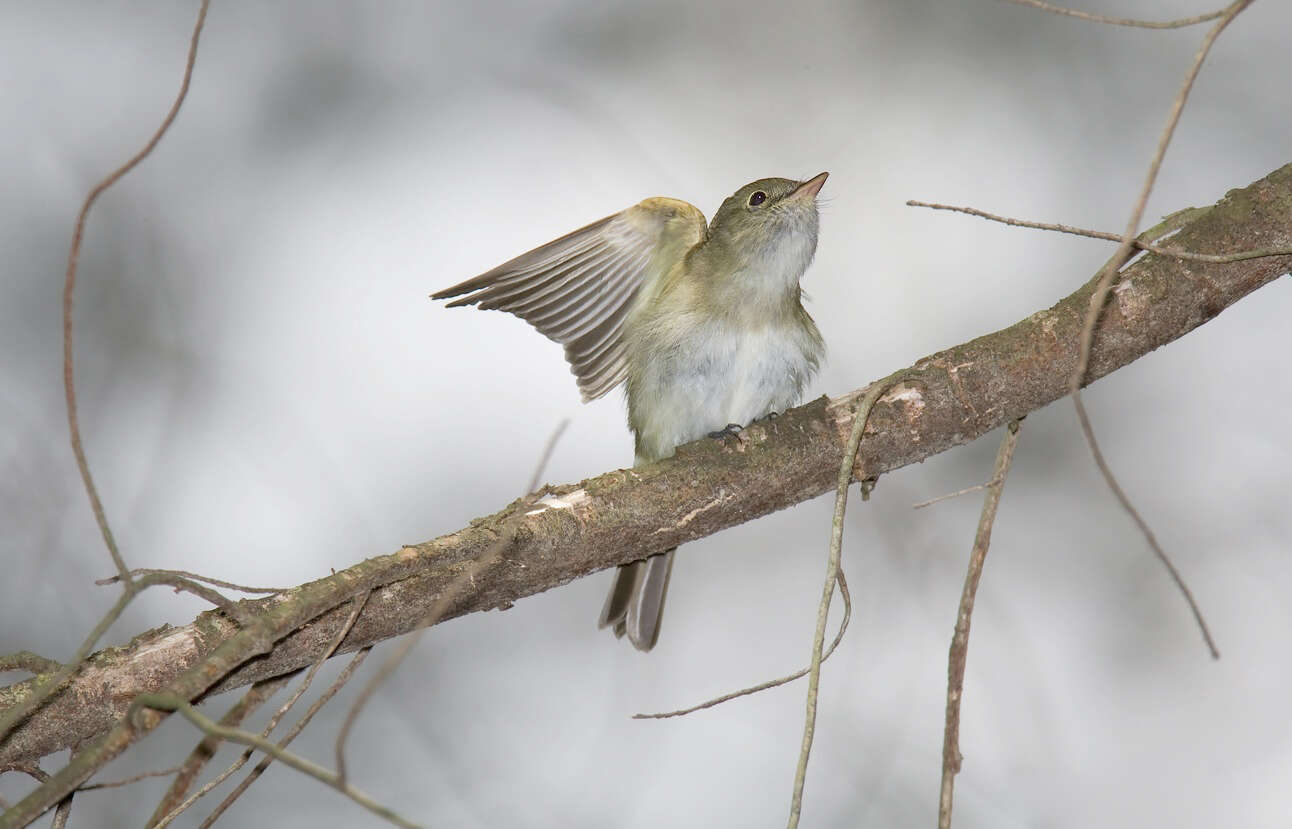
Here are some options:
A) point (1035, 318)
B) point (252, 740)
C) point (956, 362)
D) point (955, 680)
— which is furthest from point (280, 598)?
point (1035, 318)

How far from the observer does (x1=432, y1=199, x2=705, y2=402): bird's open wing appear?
3654 millimetres

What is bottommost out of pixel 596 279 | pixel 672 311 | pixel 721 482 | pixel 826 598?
pixel 826 598

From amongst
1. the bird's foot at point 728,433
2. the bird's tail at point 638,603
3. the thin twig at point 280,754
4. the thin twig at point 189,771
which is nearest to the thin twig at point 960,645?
the bird's foot at point 728,433

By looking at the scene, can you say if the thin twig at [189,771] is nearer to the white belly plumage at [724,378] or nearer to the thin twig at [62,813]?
the thin twig at [62,813]

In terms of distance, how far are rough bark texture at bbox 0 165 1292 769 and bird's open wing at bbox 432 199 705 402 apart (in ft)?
3.57

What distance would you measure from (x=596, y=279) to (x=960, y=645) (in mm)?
1891

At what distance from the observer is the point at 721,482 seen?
2719 mm

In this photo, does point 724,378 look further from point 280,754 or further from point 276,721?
point 280,754

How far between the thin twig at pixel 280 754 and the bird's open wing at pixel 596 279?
2123mm

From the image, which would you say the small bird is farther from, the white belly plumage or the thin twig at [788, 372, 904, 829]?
the thin twig at [788, 372, 904, 829]

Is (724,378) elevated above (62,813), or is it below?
above

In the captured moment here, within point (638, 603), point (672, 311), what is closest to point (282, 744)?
point (638, 603)

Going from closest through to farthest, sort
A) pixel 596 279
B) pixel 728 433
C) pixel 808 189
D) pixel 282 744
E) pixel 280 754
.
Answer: pixel 280 754, pixel 282 744, pixel 728 433, pixel 808 189, pixel 596 279

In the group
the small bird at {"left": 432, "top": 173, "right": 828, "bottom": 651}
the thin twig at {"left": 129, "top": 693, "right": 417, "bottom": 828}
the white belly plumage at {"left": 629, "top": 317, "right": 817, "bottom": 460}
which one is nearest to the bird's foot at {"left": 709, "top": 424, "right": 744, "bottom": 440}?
the small bird at {"left": 432, "top": 173, "right": 828, "bottom": 651}
